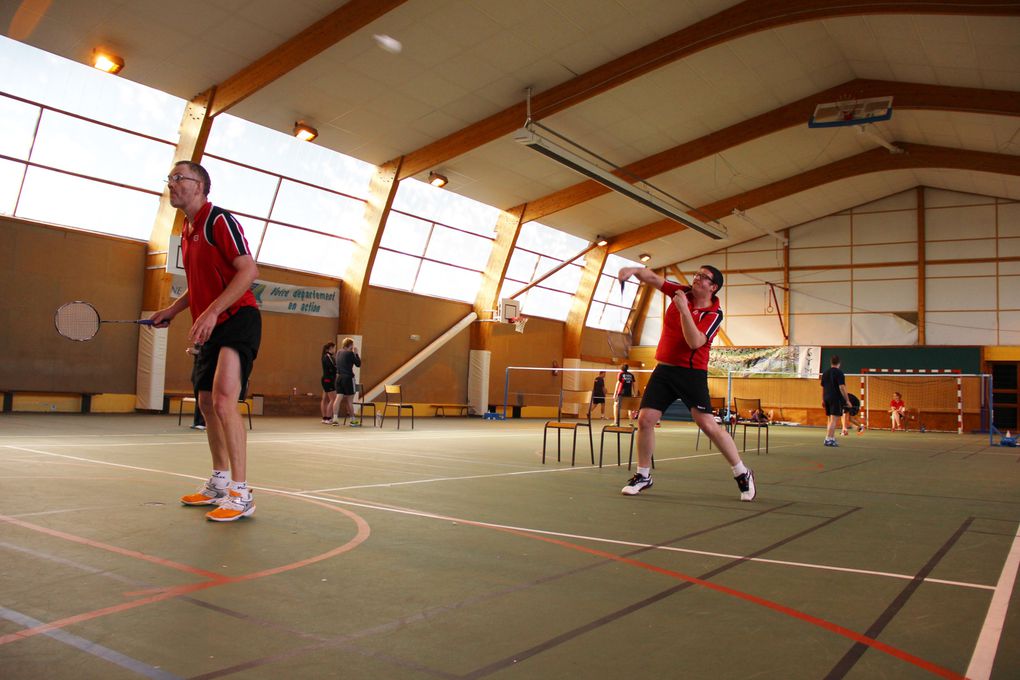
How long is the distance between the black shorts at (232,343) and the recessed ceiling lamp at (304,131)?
13016mm

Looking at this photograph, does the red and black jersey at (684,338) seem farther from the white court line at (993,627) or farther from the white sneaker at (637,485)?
the white court line at (993,627)

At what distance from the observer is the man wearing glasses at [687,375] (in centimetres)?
585

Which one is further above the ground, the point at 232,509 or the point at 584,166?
the point at 584,166

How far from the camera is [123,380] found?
1592cm

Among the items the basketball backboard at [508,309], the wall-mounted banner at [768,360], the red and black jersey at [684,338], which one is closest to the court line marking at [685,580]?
the red and black jersey at [684,338]

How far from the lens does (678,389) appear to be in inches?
238

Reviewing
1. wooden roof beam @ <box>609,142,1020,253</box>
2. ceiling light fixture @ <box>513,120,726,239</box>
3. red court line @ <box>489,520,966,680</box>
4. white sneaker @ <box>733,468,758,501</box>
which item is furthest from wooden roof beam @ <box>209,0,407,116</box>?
wooden roof beam @ <box>609,142,1020,253</box>

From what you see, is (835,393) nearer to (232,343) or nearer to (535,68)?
(535,68)

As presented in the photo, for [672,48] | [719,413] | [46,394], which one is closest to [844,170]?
[719,413]

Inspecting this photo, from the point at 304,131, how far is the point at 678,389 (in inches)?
504

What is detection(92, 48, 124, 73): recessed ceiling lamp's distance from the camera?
518 inches

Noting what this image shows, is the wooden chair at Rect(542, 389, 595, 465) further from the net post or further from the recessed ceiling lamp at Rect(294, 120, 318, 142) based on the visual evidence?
the recessed ceiling lamp at Rect(294, 120, 318, 142)

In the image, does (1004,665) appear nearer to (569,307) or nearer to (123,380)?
(123,380)

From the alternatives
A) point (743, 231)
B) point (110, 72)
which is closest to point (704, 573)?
point (110, 72)
